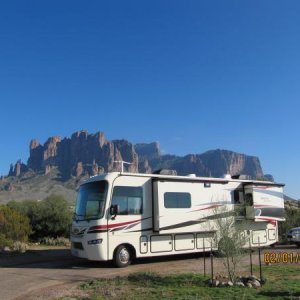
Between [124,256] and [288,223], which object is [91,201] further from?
[288,223]

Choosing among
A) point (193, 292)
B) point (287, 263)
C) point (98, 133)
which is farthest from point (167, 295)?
point (98, 133)

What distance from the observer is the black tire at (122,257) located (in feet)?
48.5

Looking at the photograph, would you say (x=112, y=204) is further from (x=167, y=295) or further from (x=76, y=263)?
(x=167, y=295)

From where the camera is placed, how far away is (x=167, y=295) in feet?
31.0

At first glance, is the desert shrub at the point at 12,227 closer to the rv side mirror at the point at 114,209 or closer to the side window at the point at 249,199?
the rv side mirror at the point at 114,209

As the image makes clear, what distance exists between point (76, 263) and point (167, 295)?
725 cm

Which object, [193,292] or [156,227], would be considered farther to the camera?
[156,227]

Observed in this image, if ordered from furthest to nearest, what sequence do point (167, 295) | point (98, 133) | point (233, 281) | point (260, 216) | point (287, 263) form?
point (98, 133), point (260, 216), point (287, 263), point (233, 281), point (167, 295)

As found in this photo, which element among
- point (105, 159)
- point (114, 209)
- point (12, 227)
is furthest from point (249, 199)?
point (105, 159)

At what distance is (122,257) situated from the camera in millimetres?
14945

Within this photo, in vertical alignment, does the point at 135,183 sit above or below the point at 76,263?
above

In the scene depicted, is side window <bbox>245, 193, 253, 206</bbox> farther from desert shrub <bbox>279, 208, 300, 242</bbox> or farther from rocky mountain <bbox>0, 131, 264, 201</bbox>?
rocky mountain <bbox>0, 131, 264, 201</bbox>

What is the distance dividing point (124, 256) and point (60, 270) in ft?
6.77
